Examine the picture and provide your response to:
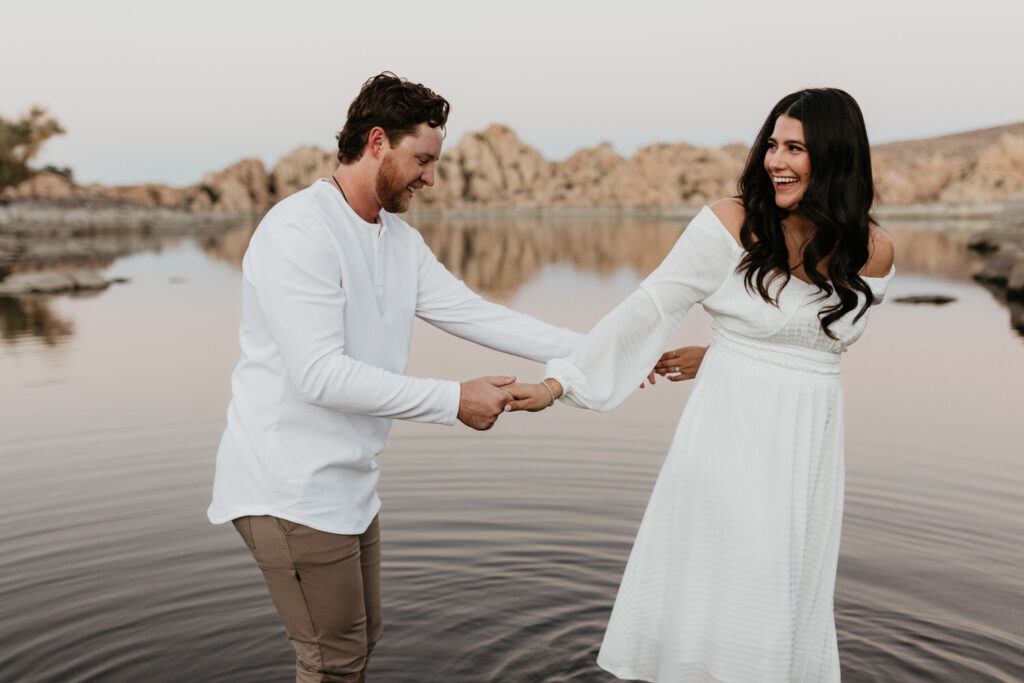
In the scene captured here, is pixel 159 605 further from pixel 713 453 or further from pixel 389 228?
pixel 713 453

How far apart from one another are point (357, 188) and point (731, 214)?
4.43ft

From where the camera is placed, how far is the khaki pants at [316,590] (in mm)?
3484

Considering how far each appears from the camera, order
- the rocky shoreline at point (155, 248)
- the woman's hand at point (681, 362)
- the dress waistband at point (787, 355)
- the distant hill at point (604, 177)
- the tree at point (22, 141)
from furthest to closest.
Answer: the distant hill at point (604, 177) < the tree at point (22, 141) < the rocky shoreline at point (155, 248) < the woman's hand at point (681, 362) < the dress waistband at point (787, 355)

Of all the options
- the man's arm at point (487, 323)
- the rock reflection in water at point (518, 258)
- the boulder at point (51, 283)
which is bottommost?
the boulder at point (51, 283)

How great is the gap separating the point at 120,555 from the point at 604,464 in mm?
3945

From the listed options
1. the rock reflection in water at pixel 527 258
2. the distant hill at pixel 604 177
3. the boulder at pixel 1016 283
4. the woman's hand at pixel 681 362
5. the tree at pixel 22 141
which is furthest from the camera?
the distant hill at pixel 604 177

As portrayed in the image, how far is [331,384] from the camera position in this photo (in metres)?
3.28

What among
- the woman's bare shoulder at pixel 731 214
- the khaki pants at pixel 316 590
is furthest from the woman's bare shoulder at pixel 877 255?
the khaki pants at pixel 316 590

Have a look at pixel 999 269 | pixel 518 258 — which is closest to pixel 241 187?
pixel 518 258

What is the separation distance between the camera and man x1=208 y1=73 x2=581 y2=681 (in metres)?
3.30

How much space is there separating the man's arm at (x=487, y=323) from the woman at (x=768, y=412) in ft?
3.38

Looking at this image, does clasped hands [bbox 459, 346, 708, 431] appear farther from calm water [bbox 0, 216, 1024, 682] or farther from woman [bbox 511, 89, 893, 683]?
calm water [bbox 0, 216, 1024, 682]

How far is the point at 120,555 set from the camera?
6.48m

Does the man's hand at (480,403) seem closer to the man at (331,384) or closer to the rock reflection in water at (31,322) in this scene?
the man at (331,384)
